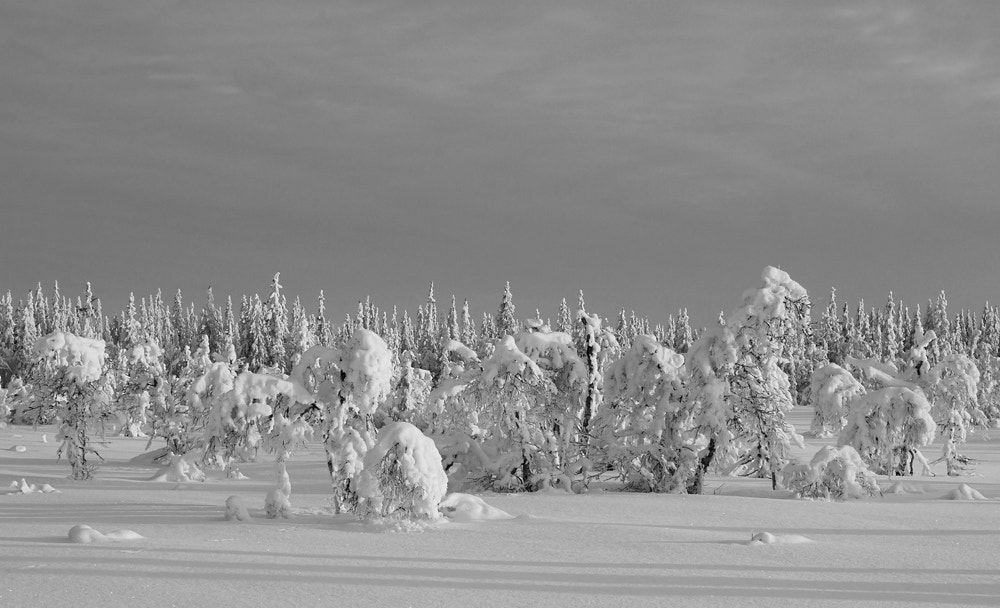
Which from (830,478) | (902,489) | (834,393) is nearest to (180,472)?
(830,478)

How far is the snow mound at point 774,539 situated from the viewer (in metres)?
12.9

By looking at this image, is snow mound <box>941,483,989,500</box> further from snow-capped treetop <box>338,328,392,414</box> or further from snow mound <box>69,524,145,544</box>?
snow mound <box>69,524,145,544</box>

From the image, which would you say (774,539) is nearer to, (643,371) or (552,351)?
(643,371)

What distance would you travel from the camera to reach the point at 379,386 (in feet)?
55.9

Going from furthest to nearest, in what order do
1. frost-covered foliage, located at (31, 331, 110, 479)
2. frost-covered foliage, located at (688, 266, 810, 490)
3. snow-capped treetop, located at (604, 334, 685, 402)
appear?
frost-covered foliage, located at (31, 331, 110, 479), snow-capped treetop, located at (604, 334, 685, 402), frost-covered foliage, located at (688, 266, 810, 490)

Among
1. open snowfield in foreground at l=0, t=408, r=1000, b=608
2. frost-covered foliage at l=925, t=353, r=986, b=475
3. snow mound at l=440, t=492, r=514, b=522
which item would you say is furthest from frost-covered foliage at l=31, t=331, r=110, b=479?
frost-covered foliage at l=925, t=353, r=986, b=475

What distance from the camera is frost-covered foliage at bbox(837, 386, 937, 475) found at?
26266 millimetres

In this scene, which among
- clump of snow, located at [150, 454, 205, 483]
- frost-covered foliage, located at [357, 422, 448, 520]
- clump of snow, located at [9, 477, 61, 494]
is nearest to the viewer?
frost-covered foliage, located at [357, 422, 448, 520]

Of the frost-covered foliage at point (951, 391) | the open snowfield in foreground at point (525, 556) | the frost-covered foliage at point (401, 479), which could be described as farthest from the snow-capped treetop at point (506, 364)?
the frost-covered foliage at point (951, 391)

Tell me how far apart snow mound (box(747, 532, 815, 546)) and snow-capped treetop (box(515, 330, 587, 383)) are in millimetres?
11359

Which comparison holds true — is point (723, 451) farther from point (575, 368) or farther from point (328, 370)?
point (328, 370)

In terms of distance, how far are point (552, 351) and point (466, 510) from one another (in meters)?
9.40

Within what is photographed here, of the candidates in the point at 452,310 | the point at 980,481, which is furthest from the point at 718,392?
the point at 452,310

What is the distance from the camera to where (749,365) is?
22.0 meters
